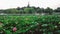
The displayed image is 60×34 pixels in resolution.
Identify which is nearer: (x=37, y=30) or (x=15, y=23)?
(x=37, y=30)

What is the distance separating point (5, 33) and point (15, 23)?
2.22 feet

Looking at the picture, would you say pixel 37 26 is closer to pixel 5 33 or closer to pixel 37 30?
pixel 37 30

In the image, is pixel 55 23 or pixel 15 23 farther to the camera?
pixel 15 23

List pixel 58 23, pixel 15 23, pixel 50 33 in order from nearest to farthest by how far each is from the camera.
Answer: pixel 50 33, pixel 58 23, pixel 15 23

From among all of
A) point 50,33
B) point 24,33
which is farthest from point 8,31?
point 50,33

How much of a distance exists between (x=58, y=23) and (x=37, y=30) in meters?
0.53

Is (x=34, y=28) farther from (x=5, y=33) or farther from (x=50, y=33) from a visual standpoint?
(x=5, y=33)

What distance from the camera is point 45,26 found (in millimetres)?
3791

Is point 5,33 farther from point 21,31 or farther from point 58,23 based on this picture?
point 58,23

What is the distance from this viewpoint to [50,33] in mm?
3697

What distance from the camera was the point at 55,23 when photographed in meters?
4.03

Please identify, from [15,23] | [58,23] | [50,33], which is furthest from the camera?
[15,23]

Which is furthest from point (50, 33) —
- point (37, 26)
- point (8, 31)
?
point (8, 31)

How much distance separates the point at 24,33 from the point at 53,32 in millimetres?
594
